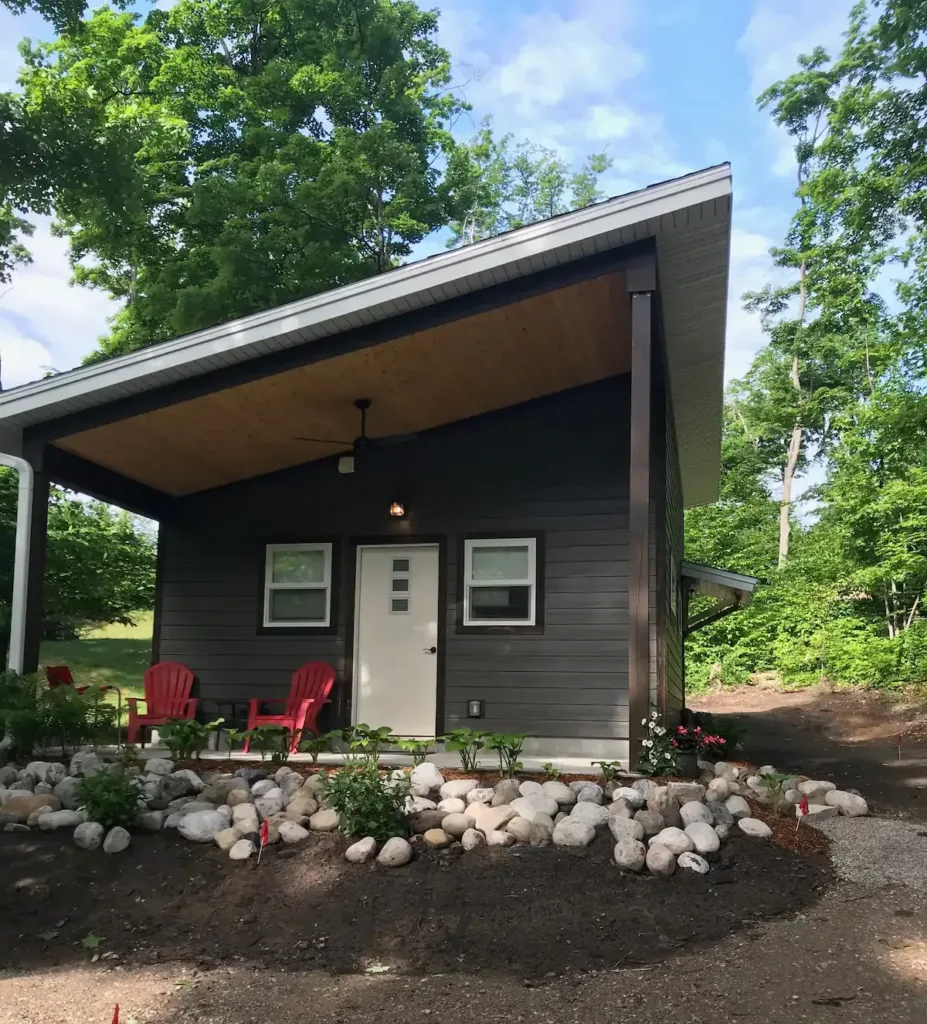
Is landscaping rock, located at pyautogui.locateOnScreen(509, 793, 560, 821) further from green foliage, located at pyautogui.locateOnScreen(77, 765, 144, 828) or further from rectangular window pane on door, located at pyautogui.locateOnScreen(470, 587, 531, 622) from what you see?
rectangular window pane on door, located at pyautogui.locateOnScreen(470, 587, 531, 622)

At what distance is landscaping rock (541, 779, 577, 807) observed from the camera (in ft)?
16.2

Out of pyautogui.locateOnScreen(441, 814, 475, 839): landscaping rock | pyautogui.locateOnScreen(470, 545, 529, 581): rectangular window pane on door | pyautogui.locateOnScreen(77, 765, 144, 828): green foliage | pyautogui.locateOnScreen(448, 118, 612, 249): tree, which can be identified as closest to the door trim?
pyautogui.locateOnScreen(470, 545, 529, 581): rectangular window pane on door

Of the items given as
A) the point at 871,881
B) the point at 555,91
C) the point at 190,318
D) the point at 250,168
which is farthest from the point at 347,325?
the point at 555,91

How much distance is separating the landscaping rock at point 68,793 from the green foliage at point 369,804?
1.56 meters

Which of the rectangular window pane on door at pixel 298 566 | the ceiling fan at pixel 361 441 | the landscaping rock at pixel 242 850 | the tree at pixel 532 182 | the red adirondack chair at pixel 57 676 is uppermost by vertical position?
the tree at pixel 532 182

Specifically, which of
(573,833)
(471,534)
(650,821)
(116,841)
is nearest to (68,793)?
(116,841)

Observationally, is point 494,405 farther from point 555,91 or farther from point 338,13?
point 555,91

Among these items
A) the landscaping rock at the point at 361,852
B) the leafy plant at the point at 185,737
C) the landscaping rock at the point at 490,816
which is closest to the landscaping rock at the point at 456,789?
the landscaping rock at the point at 490,816

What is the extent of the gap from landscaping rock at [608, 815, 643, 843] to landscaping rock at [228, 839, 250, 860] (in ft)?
5.85

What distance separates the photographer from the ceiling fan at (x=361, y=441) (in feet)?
25.2

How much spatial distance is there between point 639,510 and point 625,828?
79.8 inches

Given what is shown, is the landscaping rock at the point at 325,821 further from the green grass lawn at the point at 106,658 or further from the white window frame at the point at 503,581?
the green grass lawn at the point at 106,658

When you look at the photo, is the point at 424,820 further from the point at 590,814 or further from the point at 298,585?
the point at 298,585

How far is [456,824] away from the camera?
4625mm
